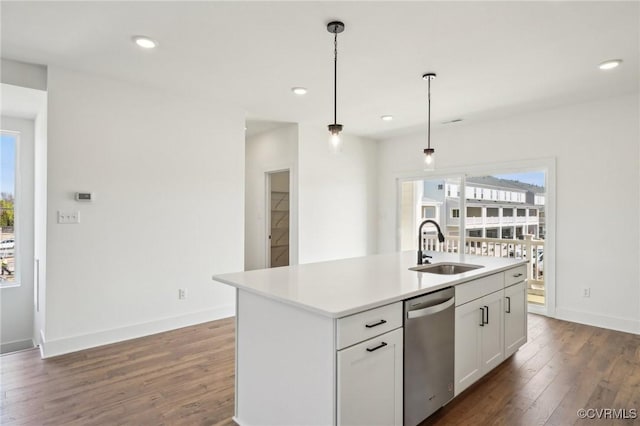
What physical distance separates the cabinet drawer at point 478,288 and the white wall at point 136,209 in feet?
9.16

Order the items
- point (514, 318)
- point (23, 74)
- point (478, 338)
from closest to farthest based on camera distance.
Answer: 1. point (478, 338)
2. point (514, 318)
3. point (23, 74)

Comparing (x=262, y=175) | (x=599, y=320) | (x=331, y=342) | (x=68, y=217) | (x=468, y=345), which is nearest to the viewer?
(x=331, y=342)

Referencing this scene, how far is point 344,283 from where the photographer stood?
204 cm

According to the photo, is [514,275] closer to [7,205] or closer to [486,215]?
[486,215]

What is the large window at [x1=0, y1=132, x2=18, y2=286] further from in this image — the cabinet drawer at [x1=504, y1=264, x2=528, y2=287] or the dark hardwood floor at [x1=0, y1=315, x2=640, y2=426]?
the cabinet drawer at [x1=504, y1=264, x2=528, y2=287]

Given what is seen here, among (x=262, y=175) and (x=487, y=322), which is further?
(x=262, y=175)

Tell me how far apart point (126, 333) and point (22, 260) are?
2101 mm

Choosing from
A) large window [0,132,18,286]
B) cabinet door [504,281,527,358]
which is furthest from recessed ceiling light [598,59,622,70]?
large window [0,132,18,286]

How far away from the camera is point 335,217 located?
18.3 feet

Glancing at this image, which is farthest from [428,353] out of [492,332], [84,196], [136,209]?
[84,196]

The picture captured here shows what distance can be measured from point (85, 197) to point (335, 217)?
3.38 meters

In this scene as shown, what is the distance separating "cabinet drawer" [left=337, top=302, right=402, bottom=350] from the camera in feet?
5.04

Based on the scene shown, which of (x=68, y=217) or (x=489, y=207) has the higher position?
(x=489, y=207)

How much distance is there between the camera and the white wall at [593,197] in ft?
12.4
